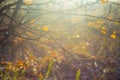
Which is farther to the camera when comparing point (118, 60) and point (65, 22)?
point (65, 22)

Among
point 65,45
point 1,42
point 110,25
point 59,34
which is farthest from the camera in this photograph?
point 110,25

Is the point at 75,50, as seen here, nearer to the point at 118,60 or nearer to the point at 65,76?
the point at 118,60

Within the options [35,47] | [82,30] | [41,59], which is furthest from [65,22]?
[41,59]

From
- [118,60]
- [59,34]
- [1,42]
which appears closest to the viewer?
[1,42]

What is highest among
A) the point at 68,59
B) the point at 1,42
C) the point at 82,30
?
the point at 1,42

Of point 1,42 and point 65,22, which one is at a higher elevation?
point 1,42

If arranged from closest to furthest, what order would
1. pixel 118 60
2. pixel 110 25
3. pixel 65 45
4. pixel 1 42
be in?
pixel 1 42 < pixel 118 60 < pixel 65 45 < pixel 110 25

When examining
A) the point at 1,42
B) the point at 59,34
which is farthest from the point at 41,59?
the point at 59,34

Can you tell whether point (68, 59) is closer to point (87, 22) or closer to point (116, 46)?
point (116, 46)

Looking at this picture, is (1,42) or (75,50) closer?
(1,42)
